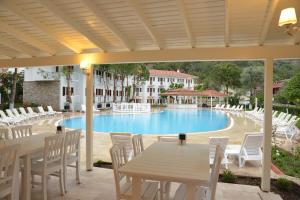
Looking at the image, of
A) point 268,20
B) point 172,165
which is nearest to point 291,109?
point 268,20

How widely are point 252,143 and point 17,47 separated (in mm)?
6344

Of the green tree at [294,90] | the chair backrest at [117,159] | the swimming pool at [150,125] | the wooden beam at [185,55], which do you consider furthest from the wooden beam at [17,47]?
the green tree at [294,90]

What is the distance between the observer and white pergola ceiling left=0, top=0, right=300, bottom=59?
3641mm

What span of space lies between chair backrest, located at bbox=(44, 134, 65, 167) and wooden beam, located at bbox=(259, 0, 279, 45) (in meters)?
3.90

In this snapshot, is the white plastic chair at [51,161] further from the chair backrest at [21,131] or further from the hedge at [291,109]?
the hedge at [291,109]

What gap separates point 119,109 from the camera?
75.8ft

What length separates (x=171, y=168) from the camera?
2734 millimetres

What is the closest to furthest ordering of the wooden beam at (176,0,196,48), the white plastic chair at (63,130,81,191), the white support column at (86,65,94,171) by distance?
the wooden beam at (176,0,196,48)
the white plastic chair at (63,130,81,191)
the white support column at (86,65,94,171)

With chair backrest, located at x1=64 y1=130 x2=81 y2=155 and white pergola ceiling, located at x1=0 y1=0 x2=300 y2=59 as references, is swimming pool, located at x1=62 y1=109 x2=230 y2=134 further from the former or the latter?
white pergola ceiling, located at x1=0 y1=0 x2=300 y2=59

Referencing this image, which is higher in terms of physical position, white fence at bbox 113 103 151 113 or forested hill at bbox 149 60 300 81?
forested hill at bbox 149 60 300 81

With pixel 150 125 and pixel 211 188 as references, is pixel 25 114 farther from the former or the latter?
pixel 211 188

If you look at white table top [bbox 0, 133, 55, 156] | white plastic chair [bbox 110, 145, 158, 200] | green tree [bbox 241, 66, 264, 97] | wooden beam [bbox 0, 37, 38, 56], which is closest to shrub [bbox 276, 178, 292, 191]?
white plastic chair [bbox 110, 145, 158, 200]

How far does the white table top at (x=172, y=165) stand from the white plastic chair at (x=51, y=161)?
1.60 meters

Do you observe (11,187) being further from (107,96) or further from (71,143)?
(107,96)
